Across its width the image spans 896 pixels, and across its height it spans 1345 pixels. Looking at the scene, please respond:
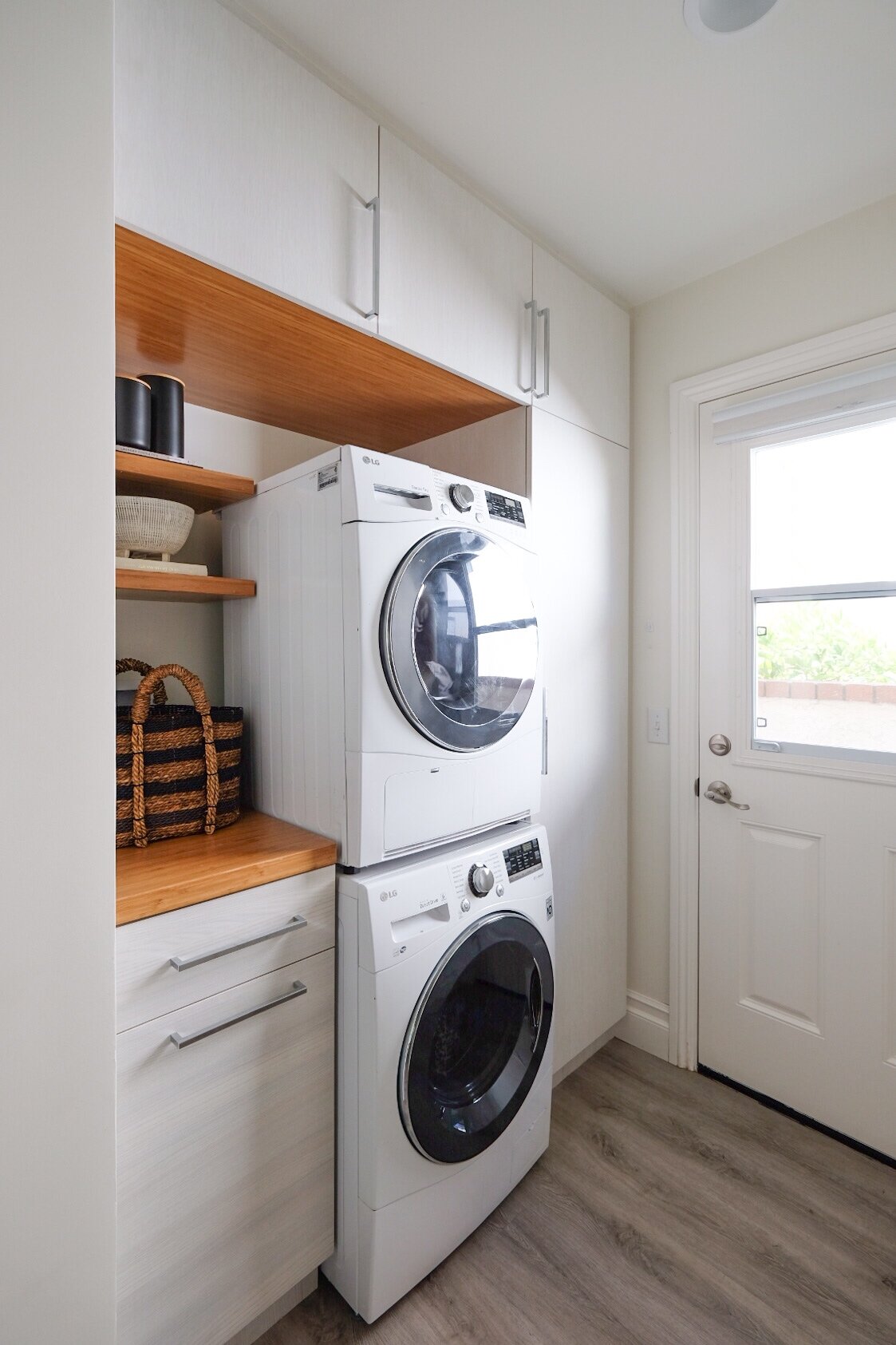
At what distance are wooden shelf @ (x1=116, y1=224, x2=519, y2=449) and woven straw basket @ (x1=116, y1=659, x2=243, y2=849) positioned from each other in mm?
716

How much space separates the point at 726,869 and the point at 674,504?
3.83ft

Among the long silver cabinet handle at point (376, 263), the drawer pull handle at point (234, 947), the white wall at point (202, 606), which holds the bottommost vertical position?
the drawer pull handle at point (234, 947)

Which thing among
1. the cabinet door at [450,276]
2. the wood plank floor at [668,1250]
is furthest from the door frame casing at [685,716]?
the cabinet door at [450,276]

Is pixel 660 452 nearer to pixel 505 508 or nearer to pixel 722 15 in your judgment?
pixel 505 508

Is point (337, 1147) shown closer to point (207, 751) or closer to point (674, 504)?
point (207, 751)

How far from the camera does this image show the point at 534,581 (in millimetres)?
1702

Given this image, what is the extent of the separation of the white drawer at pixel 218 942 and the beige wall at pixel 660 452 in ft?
4.29

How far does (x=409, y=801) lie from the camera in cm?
138

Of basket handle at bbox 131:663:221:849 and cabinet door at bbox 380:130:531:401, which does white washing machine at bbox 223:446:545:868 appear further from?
cabinet door at bbox 380:130:531:401

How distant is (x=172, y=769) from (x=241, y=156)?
1.17 metres

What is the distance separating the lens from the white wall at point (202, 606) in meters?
1.63

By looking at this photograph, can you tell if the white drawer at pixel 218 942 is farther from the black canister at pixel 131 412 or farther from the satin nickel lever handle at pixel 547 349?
the satin nickel lever handle at pixel 547 349

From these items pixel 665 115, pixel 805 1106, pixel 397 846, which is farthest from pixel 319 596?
pixel 805 1106

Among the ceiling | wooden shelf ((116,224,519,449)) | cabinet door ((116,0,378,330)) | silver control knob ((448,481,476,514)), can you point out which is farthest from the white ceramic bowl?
the ceiling
